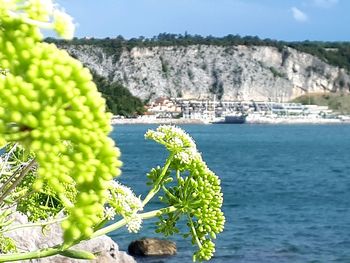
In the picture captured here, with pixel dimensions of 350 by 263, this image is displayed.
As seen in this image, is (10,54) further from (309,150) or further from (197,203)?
(309,150)

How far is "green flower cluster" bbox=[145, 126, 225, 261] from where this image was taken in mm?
3102

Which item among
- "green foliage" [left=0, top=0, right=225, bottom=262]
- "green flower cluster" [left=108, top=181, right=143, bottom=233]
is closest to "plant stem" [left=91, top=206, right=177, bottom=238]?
"green flower cluster" [left=108, top=181, right=143, bottom=233]

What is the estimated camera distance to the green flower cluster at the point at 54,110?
4.25 feet

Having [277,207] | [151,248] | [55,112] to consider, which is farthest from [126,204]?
[277,207]

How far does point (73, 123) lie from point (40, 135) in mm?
62

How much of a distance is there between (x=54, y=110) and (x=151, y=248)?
96.7 feet

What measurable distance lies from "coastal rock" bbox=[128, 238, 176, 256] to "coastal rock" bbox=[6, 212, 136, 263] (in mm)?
11124

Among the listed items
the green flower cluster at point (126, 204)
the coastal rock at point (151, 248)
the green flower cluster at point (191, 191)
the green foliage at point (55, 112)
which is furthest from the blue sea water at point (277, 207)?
the green foliage at point (55, 112)

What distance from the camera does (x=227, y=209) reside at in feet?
153

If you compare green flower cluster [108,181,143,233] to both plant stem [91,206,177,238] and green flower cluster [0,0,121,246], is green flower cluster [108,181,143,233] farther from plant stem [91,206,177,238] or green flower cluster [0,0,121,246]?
green flower cluster [0,0,121,246]

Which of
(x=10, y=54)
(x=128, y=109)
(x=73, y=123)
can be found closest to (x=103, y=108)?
(x=73, y=123)

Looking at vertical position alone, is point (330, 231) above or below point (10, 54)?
below

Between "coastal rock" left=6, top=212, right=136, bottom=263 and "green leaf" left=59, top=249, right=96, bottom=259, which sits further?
"coastal rock" left=6, top=212, right=136, bottom=263

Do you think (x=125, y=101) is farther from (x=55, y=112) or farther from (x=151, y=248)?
(x=55, y=112)
